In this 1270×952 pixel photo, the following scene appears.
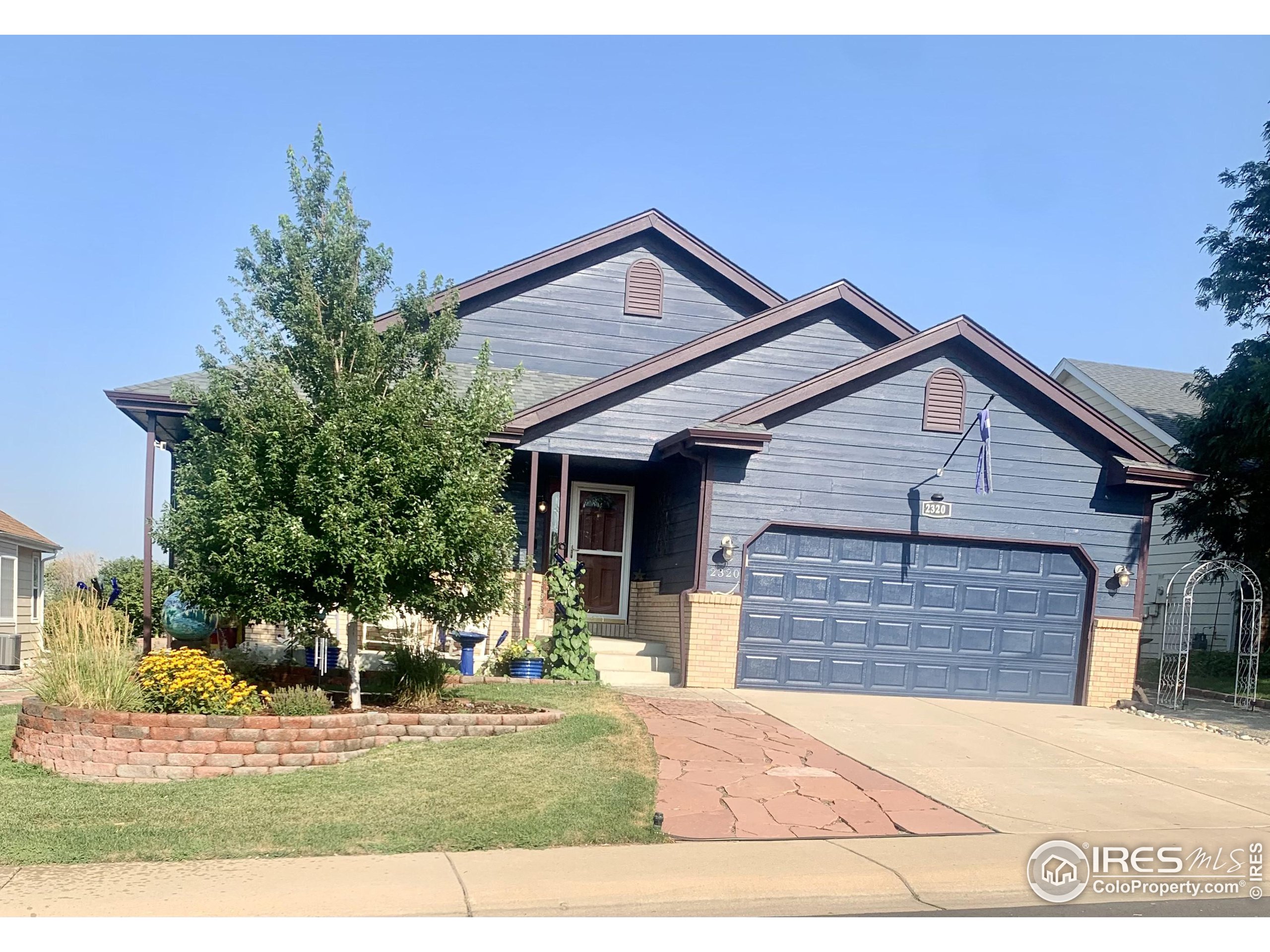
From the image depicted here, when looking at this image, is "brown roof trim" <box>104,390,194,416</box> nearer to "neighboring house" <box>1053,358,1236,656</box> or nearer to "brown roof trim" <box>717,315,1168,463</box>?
"brown roof trim" <box>717,315,1168,463</box>

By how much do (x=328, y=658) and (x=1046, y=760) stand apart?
8.62m

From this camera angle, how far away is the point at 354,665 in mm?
9359

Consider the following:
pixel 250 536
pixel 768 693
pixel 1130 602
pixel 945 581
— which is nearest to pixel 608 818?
pixel 250 536

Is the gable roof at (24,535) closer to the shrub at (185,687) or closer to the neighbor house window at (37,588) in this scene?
the neighbor house window at (37,588)

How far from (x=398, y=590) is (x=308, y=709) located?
4.40 feet

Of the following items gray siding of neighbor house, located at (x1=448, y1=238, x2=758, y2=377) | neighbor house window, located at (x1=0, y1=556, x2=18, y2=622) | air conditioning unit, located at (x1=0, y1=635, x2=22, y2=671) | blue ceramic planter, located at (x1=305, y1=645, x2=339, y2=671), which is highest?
gray siding of neighbor house, located at (x1=448, y1=238, x2=758, y2=377)

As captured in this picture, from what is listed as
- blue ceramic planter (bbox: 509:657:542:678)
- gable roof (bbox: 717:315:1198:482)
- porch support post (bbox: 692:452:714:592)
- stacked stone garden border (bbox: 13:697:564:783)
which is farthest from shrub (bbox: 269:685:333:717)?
gable roof (bbox: 717:315:1198:482)

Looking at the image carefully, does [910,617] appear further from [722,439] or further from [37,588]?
[37,588]

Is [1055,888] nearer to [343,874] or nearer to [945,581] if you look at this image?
[343,874]

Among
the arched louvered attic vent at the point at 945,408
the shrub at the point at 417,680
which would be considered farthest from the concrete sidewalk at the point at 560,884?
the arched louvered attic vent at the point at 945,408

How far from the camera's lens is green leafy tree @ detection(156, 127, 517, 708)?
8836mm

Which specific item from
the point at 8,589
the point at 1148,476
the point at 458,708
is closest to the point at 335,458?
the point at 458,708

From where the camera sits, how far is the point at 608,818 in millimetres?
6875

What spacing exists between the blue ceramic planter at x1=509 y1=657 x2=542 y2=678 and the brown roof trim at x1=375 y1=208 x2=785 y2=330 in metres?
6.41
